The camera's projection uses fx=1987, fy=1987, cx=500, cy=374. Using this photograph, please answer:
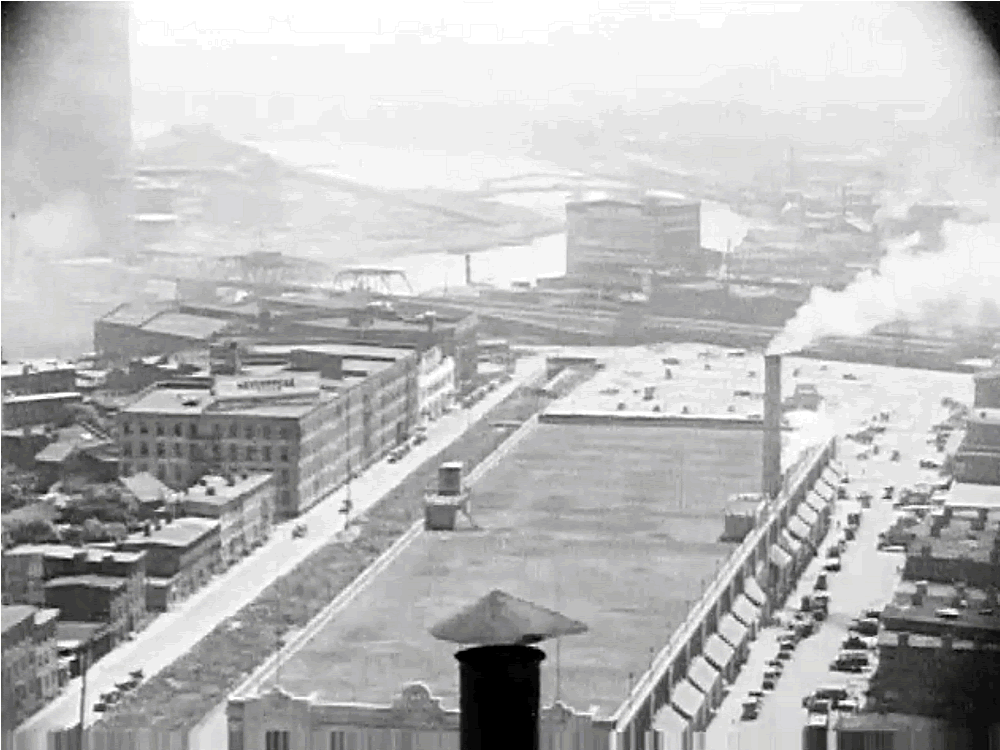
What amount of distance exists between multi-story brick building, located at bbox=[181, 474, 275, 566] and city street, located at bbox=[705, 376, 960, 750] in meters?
1.05

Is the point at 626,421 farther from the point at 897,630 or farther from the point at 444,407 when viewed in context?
the point at 897,630

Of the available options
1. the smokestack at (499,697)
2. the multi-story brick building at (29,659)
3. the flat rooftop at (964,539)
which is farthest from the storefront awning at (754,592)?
the smokestack at (499,697)

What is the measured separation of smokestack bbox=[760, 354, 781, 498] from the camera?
4.20 m

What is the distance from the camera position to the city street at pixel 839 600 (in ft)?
13.2

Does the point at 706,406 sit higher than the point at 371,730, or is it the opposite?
the point at 706,406

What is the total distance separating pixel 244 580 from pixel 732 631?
3.40 ft

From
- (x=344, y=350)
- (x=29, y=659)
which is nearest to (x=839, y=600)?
(x=344, y=350)

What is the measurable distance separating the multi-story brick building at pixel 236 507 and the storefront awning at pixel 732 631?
996 millimetres

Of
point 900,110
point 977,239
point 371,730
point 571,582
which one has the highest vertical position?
point 900,110

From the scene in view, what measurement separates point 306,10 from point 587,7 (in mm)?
611

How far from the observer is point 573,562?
13.7 feet

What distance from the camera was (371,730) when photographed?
4.00 m

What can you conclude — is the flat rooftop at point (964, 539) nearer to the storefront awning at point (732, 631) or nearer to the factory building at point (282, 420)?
the storefront awning at point (732, 631)

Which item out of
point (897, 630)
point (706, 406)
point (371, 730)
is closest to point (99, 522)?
point (371, 730)
